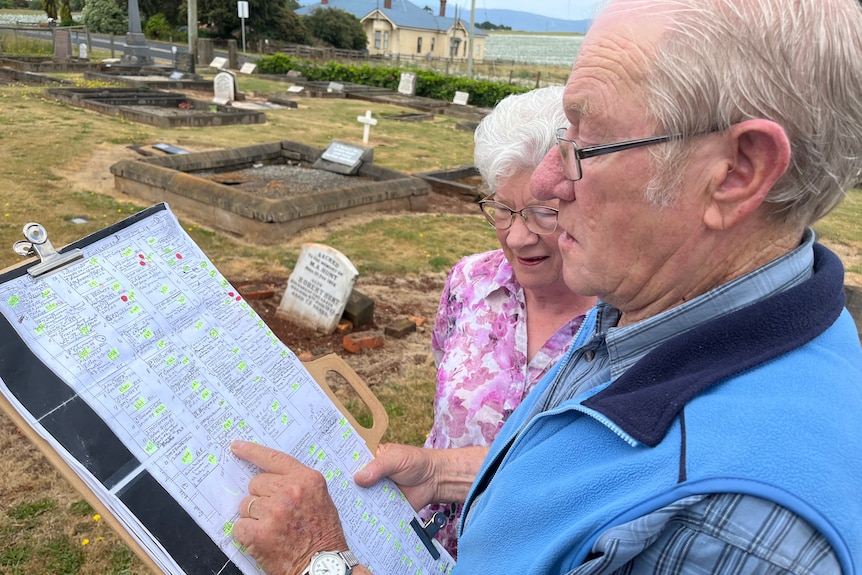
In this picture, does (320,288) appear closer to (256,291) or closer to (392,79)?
(256,291)

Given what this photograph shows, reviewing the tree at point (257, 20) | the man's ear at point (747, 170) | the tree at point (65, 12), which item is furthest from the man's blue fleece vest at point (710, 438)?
the tree at point (257, 20)

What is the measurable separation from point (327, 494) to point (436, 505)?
0.79 metres

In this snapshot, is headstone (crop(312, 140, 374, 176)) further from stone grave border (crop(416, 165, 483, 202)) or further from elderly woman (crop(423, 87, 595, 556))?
elderly woman (crop(423, 87, 595, 556))

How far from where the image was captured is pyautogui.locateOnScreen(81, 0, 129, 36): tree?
3962cm

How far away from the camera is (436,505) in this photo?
6.82 ft

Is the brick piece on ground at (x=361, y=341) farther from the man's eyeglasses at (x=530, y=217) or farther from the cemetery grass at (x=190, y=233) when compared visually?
the man's eyeglasses at (x=530, y=217)

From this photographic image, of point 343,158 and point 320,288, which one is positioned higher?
point 343,158

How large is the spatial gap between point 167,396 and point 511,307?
1288mm

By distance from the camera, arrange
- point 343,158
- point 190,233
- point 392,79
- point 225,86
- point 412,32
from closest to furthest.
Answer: point 190,233
point 343,158
point 225,86
point 392,79
point 412,32

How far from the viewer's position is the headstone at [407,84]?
2730 cm

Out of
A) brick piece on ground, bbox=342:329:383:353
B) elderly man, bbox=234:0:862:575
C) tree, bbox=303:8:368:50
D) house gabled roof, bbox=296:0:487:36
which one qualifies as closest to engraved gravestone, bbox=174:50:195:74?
brick piece on ground, bbox=342:329:383:353

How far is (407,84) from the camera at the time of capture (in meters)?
27.4

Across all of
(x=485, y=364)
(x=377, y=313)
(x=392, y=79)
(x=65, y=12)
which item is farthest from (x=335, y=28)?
(x=485, y=364)

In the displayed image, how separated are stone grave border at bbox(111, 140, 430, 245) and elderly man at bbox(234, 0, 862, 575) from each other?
22.5 ft
